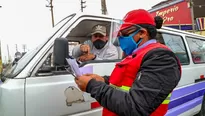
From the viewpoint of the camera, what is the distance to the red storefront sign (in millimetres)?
18922

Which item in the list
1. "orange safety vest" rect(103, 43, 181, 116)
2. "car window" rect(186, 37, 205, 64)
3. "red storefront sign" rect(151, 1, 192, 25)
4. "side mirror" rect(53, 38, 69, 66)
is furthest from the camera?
"red storefront sign" rect(151, 1, 192, 25)

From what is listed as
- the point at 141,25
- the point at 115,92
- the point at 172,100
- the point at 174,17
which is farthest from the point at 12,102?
the point at 174,17

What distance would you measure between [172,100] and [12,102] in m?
2.22

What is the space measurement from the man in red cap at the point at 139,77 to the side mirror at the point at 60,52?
0.19 meters

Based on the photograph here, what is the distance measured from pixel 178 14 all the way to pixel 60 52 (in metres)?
19.9

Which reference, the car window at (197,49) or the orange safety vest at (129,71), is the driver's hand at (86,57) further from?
the car window at (197,49)

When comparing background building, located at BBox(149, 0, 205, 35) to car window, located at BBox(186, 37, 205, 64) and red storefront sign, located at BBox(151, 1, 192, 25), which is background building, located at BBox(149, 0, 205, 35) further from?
car window, located at BBox(186, 37, 205, 64)

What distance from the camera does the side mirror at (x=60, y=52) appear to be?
1.50 meters

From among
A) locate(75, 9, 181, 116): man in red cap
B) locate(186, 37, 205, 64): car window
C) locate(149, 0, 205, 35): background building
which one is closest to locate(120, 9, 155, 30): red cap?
locate(75, 9, 181, 116): man in red cap

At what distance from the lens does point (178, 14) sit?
771 inches

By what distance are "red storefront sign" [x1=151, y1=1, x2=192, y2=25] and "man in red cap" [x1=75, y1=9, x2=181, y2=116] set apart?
61.8 ft

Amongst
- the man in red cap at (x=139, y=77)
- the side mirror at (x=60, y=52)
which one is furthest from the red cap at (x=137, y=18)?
the side mirror at (x=60, y=52)

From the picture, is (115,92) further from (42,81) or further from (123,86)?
(42,81)

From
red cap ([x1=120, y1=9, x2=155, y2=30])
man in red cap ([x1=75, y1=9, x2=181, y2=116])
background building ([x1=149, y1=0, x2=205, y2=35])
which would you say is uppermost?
background building ([x1=149, y1=0, x2=205, y2=35])
